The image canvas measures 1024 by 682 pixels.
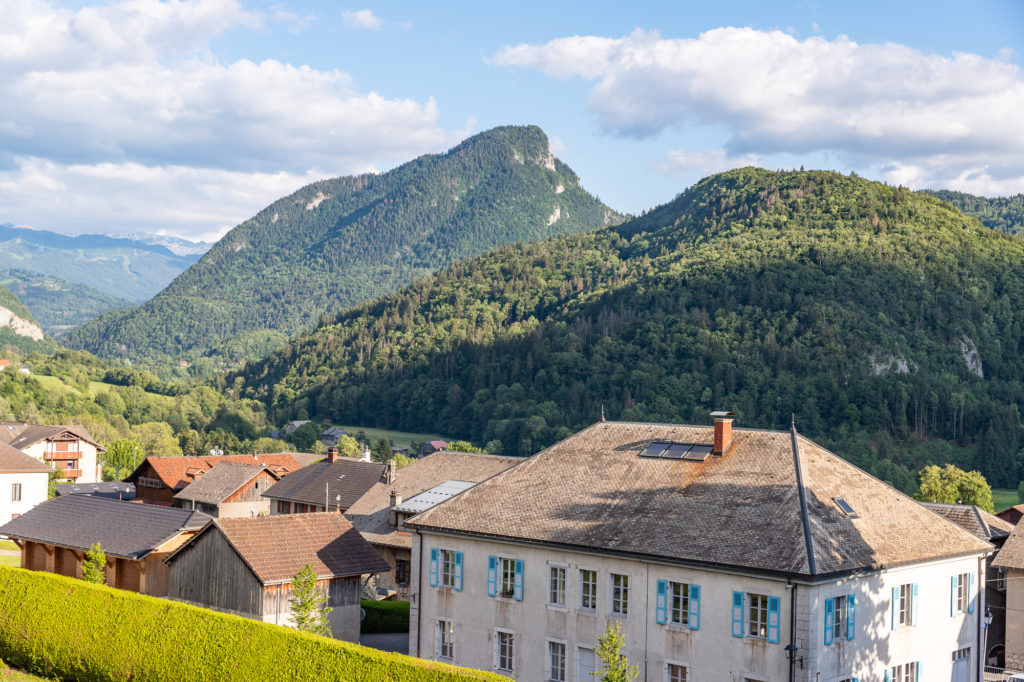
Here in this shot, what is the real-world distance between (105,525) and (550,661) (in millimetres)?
23012

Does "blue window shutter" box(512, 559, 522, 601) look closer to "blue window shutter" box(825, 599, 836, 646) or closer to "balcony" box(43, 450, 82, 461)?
"blue window shutter" box(825, 599, 836, 646)

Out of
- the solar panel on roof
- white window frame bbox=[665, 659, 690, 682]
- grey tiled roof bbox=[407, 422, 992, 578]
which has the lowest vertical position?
white window frame bbox=[665, 659, 690, 682]

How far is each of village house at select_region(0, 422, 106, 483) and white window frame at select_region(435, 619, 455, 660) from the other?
83760mm

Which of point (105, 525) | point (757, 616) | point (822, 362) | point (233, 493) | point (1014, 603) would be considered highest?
point (822, 362)

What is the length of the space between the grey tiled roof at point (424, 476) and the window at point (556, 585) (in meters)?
22.6

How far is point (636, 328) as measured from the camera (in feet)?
624

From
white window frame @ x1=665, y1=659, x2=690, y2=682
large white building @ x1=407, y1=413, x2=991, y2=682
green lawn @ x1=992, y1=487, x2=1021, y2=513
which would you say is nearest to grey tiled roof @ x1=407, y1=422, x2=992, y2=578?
large white building @ x1=407, y1=413, x2=991, y2=682

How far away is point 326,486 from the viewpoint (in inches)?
2569

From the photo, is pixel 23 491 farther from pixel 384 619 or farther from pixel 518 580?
pixel 518 580

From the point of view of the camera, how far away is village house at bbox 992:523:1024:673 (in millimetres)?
40562

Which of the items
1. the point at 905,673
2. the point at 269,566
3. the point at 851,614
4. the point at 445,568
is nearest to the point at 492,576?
the point at 445,568

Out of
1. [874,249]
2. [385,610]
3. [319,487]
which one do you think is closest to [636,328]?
[874,249]

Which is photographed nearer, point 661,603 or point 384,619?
point 661,603

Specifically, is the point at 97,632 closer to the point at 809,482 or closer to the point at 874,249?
the point at 809,482
